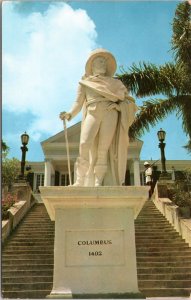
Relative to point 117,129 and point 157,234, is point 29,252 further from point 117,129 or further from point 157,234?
point 117,129

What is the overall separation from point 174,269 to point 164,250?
4.61 feet

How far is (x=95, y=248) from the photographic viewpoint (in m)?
5.19

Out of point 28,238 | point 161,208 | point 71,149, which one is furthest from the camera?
point 71,149

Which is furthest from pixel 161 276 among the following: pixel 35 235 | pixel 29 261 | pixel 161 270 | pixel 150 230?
pixel 35 235

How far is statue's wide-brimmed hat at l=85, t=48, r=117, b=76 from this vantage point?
21.0 ft

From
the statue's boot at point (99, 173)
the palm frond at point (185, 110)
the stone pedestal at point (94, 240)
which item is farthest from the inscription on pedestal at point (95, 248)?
the palm frond at point (185, 110)

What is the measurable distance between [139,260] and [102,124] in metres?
5.86

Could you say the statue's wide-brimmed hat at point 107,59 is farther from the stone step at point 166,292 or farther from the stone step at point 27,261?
the stone step at point 27,261

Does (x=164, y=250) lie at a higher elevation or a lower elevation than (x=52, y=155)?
lower

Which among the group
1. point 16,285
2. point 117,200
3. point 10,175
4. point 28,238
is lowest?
point 16,285

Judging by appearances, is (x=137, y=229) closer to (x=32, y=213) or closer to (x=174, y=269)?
(x=174, y=269)

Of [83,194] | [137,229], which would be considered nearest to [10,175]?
[137,229]

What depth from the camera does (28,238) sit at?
12727 mm

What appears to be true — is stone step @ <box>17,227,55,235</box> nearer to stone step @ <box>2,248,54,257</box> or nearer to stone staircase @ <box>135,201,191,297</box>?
stone step @ <box>2,248,54,257</box>
